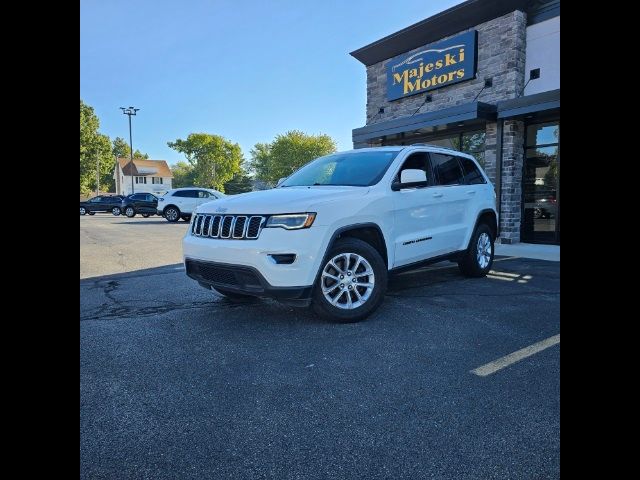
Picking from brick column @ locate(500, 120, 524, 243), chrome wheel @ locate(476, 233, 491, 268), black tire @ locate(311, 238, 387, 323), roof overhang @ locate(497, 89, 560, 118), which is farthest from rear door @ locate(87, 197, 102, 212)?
black tire @ locate(311, 238, 387, 323)

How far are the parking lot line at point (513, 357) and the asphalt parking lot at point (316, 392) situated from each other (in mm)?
38

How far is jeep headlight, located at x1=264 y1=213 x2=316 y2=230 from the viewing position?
3836 mm

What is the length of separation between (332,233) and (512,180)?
8548 mm

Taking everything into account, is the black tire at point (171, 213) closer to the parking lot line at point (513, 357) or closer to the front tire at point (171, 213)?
the front tire at point (171, 213)

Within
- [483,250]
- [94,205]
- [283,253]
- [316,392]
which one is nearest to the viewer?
[316,392]

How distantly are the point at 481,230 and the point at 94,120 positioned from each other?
197 ft

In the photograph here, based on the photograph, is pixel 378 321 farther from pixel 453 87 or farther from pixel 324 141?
pixel 324 141

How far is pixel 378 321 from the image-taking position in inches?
168

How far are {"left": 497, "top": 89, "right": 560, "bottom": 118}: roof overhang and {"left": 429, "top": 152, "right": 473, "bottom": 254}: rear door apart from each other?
16.0ft

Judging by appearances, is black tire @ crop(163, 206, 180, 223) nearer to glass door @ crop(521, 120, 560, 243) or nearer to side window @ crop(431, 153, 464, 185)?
glass door @ crop(521, 120, 560, 243)

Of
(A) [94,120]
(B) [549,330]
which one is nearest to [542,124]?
(B) [549,330]

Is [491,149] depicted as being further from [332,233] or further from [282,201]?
[282,201]

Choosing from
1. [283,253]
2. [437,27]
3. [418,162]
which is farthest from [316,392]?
[437,27]

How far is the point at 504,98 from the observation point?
1104 cm
